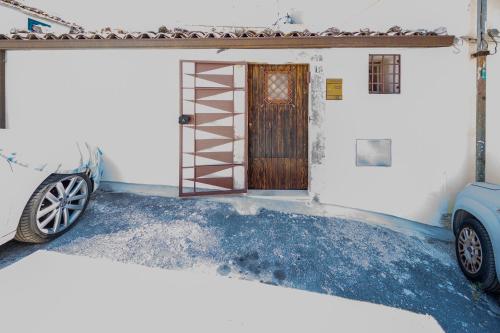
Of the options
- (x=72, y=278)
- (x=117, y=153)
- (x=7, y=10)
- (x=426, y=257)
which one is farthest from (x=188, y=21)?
(x=426, y=257)

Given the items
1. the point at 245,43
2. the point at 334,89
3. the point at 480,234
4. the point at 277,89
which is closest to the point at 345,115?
the point at 334,89

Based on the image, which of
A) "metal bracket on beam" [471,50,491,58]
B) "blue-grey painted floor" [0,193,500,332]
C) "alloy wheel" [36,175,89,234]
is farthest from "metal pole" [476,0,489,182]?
"alloy wheel" [36,175,89,234]

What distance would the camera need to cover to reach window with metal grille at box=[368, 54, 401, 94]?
175 inches

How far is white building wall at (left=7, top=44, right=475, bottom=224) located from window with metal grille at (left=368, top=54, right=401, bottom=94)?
15cm

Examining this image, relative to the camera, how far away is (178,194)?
4820mm

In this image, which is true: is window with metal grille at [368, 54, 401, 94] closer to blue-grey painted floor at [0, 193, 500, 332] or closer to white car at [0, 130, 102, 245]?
blue-grey painted floor at [0, 193, 500, 332]

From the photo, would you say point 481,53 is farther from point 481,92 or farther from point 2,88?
point 2,88

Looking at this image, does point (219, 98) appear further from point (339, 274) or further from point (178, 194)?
point (339, 274)

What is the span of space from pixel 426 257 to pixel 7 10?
41.6 feet

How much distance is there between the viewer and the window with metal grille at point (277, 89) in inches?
195

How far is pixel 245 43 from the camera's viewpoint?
4477 millimetres

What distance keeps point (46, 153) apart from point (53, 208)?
705 mm

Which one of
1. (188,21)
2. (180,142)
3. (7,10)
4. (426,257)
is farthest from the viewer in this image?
(188,21)

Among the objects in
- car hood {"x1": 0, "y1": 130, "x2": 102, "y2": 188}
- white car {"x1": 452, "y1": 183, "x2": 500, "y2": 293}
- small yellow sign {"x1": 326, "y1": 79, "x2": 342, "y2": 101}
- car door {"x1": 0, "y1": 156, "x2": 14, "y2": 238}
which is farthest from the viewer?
small yellow sign {"x1": 326, "y1": 79, "x2": 342, "y2": 101}
